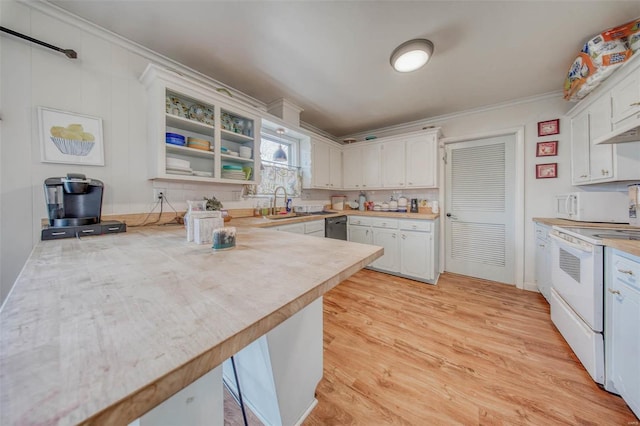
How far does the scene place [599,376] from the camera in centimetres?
126

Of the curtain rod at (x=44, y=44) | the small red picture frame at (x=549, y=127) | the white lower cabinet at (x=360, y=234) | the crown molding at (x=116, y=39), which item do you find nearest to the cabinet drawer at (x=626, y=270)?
the small red picture frame at (x=549, y=127)

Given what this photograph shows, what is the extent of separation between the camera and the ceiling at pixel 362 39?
4.75ft

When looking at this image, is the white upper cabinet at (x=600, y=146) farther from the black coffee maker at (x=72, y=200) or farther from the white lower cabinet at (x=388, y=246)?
the black coffee maker at (x=72, y=200)

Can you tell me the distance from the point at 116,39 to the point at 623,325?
3.90m

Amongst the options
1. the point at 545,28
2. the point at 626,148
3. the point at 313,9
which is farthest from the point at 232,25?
the point at 626,148

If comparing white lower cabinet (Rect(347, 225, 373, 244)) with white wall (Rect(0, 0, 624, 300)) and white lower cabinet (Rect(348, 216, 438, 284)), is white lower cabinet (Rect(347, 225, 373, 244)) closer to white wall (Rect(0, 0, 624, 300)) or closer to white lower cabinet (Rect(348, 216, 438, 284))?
white lower cabinet (Rect(348, 216, 438, 284))

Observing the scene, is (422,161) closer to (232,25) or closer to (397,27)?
(397,27)

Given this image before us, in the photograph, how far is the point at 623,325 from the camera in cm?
113

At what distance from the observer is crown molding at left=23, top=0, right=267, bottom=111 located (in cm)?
145

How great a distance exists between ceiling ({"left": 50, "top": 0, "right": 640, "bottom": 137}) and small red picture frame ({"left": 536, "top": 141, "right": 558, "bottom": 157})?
62 centimetres

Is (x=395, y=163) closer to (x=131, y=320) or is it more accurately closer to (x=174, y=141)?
(x=174, y=141)

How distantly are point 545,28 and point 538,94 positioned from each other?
1.34 metres

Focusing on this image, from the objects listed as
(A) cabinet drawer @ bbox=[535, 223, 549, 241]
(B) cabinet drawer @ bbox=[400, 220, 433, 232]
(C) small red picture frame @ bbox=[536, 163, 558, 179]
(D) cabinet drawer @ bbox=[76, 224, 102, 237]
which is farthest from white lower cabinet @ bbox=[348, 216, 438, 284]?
(D) cabinet drawer @ bbox=[76, 224, 102, 237]

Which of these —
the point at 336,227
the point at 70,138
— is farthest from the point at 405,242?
the point at 70,138
